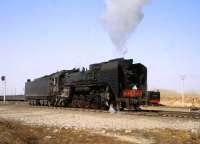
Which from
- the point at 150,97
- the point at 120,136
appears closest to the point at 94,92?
the point at 150,97

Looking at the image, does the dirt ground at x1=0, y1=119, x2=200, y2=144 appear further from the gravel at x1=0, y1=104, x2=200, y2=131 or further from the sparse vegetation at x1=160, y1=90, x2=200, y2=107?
the sparse vegetation at x1=160, y1=90, x2=200, y2=107

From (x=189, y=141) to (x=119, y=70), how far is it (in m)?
16.7

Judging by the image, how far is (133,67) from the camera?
30.3m

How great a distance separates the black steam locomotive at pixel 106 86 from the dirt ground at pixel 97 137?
44.4ft

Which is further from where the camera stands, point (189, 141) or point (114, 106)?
point (114, 106)

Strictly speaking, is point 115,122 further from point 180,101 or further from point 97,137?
point 180,101

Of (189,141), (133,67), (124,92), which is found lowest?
(189,141)

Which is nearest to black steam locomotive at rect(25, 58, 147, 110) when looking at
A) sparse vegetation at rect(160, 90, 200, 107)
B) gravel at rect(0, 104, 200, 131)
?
gravel at rect(0, 104, 200, 131)

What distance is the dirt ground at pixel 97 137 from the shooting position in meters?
12.7

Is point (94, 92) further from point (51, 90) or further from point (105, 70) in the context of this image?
point (51, 90)

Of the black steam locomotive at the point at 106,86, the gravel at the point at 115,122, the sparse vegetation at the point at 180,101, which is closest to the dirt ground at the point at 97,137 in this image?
the gravel at the point at 115,122

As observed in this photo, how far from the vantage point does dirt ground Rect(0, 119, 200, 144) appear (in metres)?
12.7

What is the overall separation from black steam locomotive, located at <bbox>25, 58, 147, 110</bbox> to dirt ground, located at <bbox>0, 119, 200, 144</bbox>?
13.5 metres

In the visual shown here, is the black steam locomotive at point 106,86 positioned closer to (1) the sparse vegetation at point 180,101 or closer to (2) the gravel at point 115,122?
(2) the gravel at point 115,122
